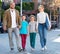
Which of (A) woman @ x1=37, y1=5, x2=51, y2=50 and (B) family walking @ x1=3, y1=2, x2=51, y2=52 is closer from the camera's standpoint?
(B) family walking @ x1=3, y1=2, x2=51, y2=52

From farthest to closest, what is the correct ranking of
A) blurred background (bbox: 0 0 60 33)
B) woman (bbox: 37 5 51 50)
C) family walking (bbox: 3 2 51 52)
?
blurred background (bbox: 0 0 60 33)
woman (bbox: 37 5 51 50)
family walking (bbox: 3 2 51 52)

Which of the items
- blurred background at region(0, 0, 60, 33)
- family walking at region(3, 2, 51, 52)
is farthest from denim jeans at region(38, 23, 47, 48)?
blurred background at region(0, 0, 60, 33)

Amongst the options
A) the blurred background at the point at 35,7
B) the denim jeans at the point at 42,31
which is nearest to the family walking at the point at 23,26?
the denim jeans at the point at 42,31

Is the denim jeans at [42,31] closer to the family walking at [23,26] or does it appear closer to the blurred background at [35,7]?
the family walking at [23,26]

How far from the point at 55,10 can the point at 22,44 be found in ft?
157

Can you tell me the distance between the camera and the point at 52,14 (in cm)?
6072

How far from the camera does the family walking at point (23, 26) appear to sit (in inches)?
445

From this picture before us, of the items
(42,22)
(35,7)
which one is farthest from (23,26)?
(35,7)

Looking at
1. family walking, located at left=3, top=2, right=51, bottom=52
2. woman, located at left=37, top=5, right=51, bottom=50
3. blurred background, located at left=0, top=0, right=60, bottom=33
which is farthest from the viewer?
blurred background, located at left=0, top=0, right=60, bottom=33

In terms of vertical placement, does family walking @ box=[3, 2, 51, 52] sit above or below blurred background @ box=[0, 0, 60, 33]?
above

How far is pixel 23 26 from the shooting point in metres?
12.1

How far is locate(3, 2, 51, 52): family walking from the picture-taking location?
11312mm

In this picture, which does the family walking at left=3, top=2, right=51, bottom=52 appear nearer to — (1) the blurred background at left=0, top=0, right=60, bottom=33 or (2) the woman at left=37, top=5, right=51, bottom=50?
(2) the woman at left=37, top=5, right=51, bottom=50

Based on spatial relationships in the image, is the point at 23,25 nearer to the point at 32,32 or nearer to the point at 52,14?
the point at 32,32
